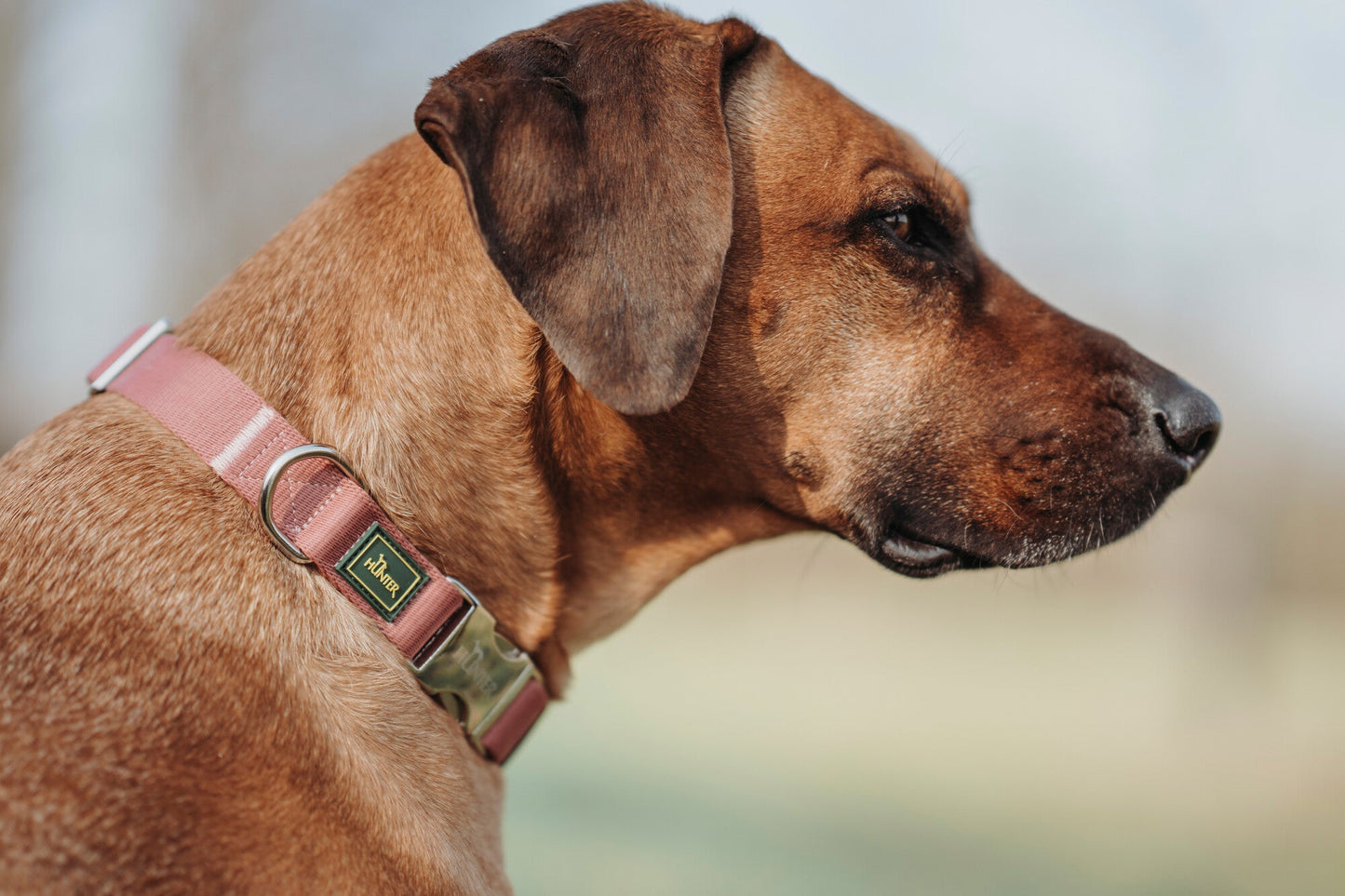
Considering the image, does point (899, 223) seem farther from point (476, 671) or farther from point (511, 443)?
point (476, 671)

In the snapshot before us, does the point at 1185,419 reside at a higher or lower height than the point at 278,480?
lower

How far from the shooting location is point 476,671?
2.09 m

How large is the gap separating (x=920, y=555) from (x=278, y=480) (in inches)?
57.4

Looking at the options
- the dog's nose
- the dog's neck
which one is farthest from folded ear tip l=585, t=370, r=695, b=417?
the dog's nose

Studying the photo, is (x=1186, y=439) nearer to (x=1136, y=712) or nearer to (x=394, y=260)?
(x=394, y=260)

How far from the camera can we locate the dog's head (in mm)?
2102

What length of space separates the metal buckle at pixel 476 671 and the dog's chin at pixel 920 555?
0.90 m

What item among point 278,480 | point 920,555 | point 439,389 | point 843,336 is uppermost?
point 278,480

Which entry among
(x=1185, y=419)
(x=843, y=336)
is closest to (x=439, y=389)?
(x=843, y=336)

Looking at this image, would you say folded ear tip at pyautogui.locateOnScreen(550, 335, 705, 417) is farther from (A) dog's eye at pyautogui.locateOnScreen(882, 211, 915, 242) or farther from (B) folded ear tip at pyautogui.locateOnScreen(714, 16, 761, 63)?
(B) folded ear tip at pyautogui.locateOnScreen(714, 16, 761, 63)

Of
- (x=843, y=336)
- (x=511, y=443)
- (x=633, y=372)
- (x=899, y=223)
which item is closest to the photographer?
(x=633, y=372)

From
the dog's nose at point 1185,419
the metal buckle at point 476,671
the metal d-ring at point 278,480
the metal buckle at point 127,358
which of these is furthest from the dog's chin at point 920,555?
the metal buckle at point 127,358

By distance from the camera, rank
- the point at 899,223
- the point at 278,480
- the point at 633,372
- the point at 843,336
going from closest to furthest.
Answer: the point at 278,480 < the point at 633,372 < the point at 843,336 < the point at 899,223

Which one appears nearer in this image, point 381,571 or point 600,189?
point 381,571
